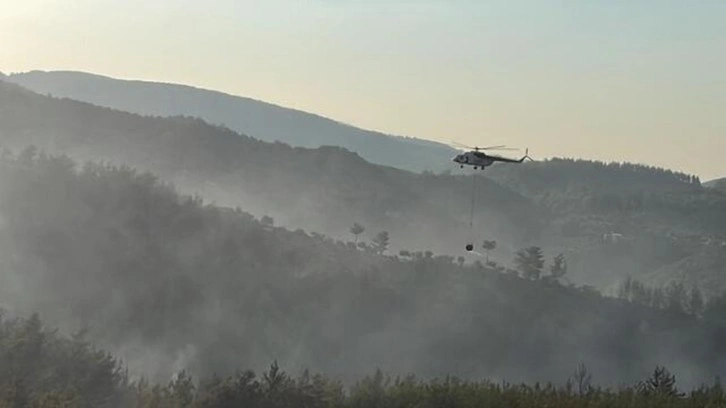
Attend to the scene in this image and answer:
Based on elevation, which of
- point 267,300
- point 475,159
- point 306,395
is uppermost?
point 475,159

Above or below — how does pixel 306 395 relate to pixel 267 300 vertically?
above

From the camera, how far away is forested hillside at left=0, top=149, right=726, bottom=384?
441 ft

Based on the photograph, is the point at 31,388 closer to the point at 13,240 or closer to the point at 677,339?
the point at 13,240

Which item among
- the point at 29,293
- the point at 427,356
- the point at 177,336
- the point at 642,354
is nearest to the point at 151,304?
the point at 177,336

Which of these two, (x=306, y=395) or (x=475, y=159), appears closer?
(x=306, y=395)

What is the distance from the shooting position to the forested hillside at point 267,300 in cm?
13438

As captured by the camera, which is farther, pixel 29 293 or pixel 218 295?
pixel 218 295

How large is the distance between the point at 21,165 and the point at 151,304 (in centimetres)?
3538

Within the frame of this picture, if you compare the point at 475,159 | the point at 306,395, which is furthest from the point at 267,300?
the point at 306,395

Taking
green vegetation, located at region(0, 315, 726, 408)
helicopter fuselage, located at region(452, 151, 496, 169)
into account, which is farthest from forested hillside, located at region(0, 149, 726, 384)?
helicopter fuselage, located at region(452, 151, 496, 169)

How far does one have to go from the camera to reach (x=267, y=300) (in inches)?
6083

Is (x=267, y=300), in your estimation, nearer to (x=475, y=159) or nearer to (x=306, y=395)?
(x=475, y=159)

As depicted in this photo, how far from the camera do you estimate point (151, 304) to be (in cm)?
14162

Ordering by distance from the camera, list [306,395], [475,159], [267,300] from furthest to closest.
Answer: [267,300] → [475,159] → [306,395]
